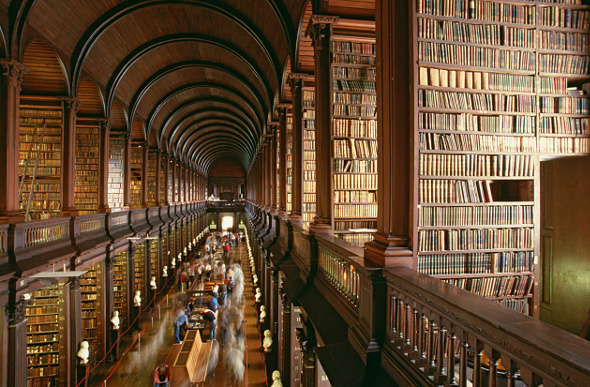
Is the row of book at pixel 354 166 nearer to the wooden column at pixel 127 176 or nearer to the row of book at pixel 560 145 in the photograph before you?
the row of book at pixel 560 145

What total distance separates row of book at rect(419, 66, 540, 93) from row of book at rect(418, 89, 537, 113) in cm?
8

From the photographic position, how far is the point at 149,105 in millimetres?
15852

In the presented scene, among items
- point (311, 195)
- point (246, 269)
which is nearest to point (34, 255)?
point (311, 195)

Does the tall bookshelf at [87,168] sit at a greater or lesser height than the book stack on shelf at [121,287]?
greater

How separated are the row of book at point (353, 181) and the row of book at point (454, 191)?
6.63 feet

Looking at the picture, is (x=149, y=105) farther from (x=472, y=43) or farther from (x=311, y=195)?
(x=472, y=43)

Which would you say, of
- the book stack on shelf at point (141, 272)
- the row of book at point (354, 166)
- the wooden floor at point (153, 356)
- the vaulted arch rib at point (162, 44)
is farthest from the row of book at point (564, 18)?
the book stack on shelf at point (141, 272)

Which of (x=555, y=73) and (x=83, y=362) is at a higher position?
(x=555, y=73)

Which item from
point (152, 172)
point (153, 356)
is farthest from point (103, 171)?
point (152, 172)

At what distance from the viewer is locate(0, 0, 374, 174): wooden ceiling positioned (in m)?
6.91

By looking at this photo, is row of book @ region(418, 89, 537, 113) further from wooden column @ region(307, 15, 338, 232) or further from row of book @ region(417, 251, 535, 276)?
wooden column @ region(307, 15, 338, 232)

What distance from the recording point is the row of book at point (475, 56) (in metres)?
3.56

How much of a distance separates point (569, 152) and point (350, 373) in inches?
134

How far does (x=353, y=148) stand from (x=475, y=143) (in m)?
2.01
